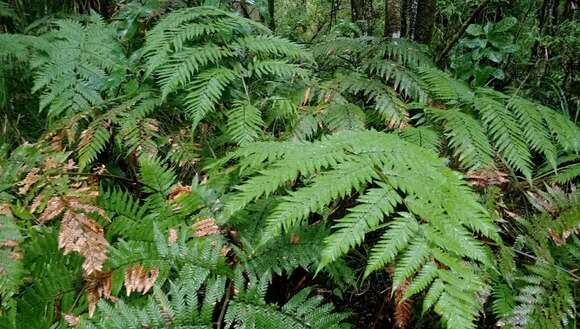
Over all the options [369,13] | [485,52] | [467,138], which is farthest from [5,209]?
[369,13]

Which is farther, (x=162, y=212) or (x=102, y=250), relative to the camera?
(x=162, y=212)

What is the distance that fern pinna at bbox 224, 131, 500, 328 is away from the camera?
111 centimetres

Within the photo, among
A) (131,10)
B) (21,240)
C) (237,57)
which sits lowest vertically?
(21,240)

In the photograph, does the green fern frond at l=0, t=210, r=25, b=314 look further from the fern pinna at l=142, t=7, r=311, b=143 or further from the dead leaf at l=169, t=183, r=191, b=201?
the fern pinna at l=142, t=7, r=311, b=143

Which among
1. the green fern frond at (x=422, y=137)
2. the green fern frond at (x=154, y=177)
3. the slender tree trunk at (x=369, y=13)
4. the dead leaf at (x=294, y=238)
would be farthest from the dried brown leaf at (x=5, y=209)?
the slender tree trunk at (x=369, y=13)

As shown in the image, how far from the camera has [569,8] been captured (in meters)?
2.98

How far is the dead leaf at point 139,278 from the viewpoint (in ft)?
4.37

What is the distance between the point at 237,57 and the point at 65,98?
88cm

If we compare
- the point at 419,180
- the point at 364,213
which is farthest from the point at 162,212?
the point at 419,180

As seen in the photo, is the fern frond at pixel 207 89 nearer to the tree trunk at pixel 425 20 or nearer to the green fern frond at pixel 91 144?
the green fern frond at pixel 91 144

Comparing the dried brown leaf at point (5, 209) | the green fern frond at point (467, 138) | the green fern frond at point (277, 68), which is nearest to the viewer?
the dried brown leaf at point (5, 209)

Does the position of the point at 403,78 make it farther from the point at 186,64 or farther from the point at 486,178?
the point at 186,64

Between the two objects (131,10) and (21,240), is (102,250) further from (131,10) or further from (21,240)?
→ (131,10)

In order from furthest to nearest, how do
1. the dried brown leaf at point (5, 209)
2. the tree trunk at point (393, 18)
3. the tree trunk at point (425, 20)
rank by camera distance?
the tree trunk at point (393, 18), the tree trunk at point (425, 20), the dried brown leaf at point (5, 209)
